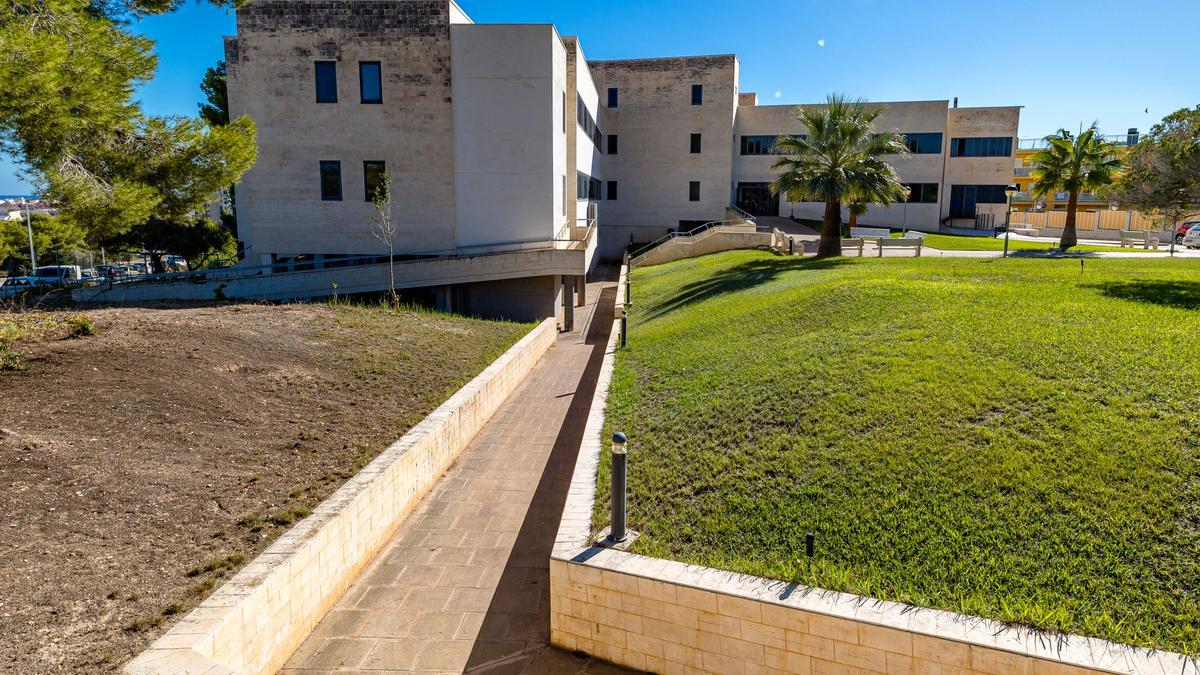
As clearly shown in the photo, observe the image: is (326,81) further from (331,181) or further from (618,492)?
(618,492)

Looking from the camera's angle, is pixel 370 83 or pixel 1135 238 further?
pixel 1135 238

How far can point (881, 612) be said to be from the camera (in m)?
4.59

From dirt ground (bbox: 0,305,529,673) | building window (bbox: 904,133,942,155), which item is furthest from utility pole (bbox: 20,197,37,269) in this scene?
building window (bbox: 904,133,942,155)

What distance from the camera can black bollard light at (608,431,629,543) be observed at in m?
5.78

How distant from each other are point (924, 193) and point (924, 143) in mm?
3058

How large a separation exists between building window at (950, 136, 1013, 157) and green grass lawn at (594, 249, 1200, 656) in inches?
1429

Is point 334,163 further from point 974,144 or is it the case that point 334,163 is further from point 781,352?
point 974,144

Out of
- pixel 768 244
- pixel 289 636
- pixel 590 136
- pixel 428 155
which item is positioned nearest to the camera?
pixel 289 636

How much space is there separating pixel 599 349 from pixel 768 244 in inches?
616

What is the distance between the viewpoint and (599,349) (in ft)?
64.5

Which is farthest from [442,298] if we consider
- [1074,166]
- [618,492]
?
[1074,166]

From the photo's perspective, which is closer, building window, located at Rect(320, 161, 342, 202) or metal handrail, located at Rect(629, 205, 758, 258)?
building window, located at Rect(320, 161, 342, 202)

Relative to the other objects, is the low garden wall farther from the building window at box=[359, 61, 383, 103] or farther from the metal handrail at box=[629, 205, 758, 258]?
the metal handrail at box=[629, 205, 758, 258]

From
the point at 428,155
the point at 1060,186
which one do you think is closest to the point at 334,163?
the point at 428,155
